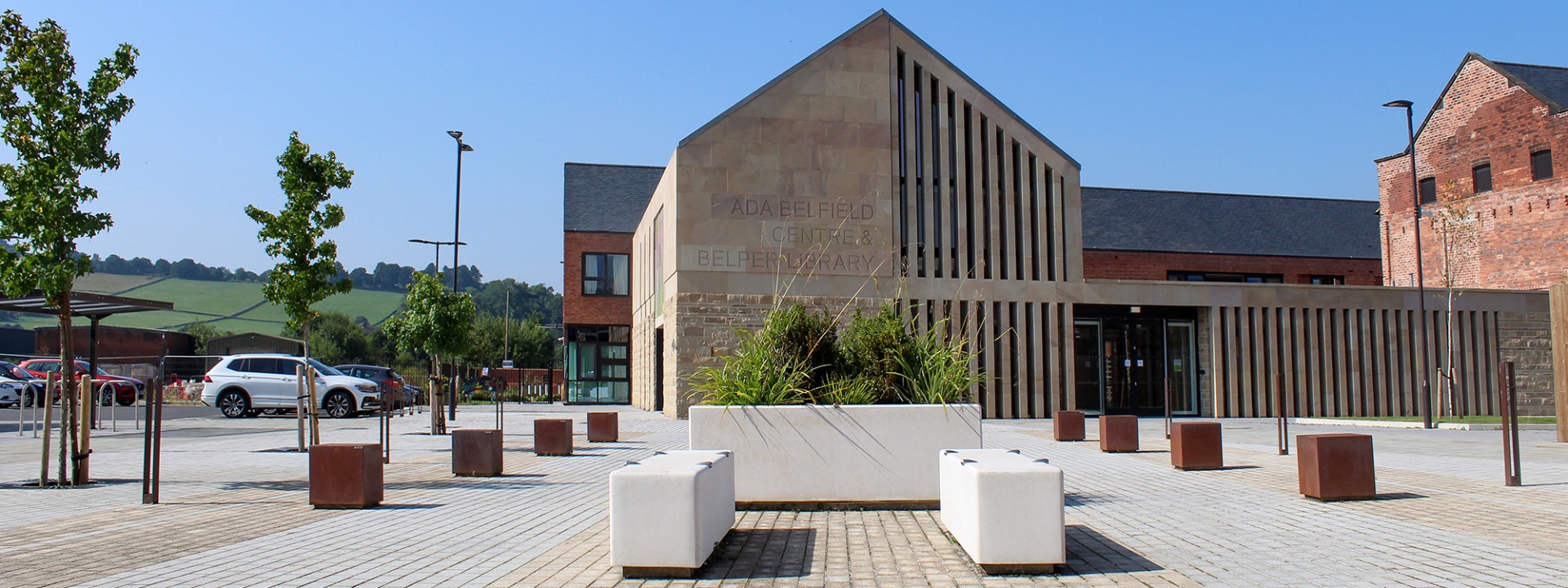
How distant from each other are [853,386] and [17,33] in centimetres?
930

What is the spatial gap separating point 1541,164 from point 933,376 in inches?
1284

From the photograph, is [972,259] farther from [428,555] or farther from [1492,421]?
[428,555]

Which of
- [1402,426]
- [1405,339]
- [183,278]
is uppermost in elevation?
[183,278]

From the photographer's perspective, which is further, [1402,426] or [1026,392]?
[1026,392]

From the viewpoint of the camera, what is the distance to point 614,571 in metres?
6.10

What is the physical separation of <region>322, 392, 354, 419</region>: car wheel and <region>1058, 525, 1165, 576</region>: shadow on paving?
24.8m

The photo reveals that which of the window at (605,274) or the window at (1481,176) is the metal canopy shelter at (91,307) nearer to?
the window at (605,274)

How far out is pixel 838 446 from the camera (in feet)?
28.1

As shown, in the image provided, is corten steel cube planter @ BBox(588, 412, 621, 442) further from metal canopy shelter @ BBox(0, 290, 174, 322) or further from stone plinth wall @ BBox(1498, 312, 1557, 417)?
stone plinth wall @ BBox(1498, 312, 1557, 417)

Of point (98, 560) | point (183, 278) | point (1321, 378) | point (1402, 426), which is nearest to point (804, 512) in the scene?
point (98, 560)

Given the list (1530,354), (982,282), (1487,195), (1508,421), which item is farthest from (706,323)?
(1487,195)

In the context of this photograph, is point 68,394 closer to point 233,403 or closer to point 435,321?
point 435,321

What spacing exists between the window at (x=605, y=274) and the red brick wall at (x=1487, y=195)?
26.8 m

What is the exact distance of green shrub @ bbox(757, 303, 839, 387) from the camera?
899cm
